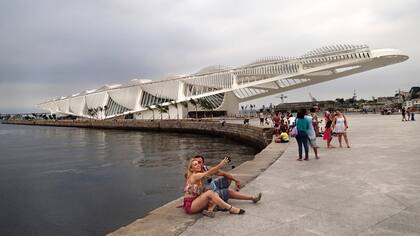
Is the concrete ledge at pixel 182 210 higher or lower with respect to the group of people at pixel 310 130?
lower

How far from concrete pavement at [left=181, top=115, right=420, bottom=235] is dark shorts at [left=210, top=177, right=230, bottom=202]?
12.4 inches

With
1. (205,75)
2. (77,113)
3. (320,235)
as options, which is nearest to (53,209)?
(320,235)

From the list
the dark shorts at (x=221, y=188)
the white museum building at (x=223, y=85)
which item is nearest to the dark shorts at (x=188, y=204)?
the dark shorts at (x=221, y=188)

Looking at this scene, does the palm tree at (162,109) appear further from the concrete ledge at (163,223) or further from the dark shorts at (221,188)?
the dark shorts at (221,188)

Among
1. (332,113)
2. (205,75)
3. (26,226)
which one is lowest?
(26,226)

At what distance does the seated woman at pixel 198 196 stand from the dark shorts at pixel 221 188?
181 mm

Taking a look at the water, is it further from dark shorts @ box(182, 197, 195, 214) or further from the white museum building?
the white museum building

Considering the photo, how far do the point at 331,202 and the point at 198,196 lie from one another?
2.00 meters

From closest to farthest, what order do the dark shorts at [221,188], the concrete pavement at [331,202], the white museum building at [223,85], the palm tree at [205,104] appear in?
the concrete pavement at [331,202] < the dark shorts at [221,188] < the white museum building at [223,85] < the palm tree at [205,104]

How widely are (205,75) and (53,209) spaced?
202 feet

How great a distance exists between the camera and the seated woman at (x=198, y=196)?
535 centimetres

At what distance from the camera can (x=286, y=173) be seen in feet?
27.3

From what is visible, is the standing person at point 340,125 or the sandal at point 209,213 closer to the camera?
the sandal at point 209,213

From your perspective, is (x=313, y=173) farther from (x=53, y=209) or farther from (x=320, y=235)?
(x=53, y=209)
